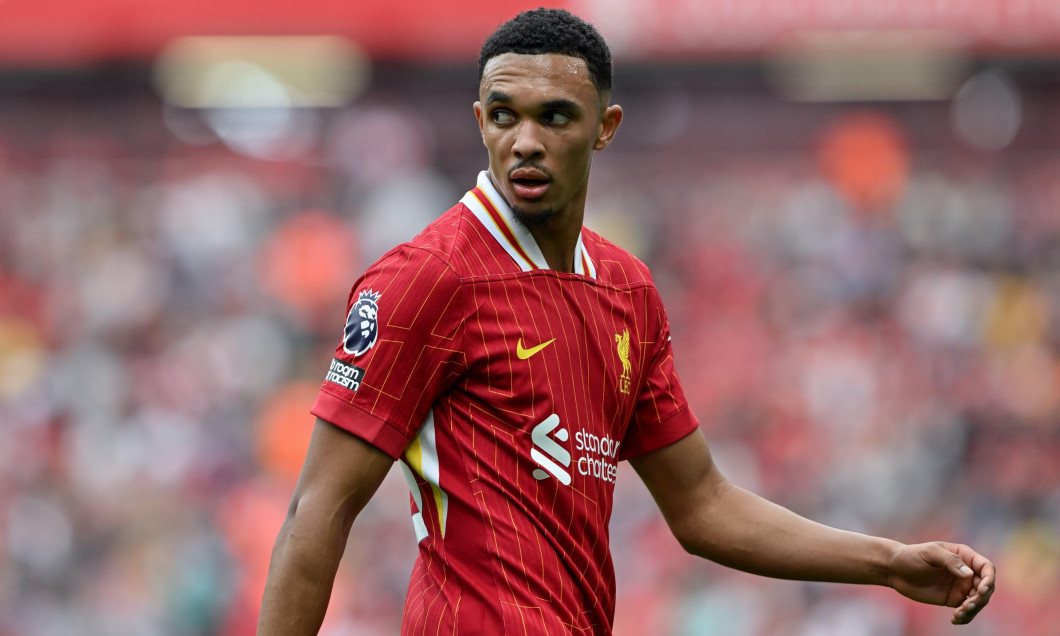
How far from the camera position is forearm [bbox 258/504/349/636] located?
230 cm

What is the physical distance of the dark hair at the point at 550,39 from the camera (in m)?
2.60

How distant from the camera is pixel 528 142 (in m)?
2.56

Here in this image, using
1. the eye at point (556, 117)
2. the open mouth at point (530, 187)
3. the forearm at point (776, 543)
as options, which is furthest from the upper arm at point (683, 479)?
the eye at point (556, 117)

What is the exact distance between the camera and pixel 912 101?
1166 cm

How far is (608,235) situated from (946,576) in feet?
28.2

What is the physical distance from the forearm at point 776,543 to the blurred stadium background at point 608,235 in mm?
5715

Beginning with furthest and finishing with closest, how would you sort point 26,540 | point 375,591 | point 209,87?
point 209,87
point 26,540
point 375,591

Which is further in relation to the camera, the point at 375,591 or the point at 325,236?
the point at 325,236

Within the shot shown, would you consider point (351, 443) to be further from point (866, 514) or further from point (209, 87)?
point (209, 87)

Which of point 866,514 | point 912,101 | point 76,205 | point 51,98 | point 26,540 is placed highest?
point 912,101

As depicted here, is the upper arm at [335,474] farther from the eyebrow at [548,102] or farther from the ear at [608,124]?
the ear at [608,124]

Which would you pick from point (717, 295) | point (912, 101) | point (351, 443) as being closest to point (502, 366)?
point (351, 443)

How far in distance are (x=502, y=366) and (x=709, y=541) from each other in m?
0.83

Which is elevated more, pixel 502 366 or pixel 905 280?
pixel 502 366
